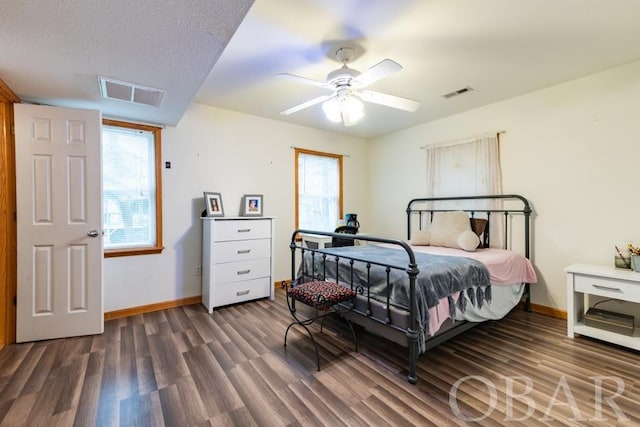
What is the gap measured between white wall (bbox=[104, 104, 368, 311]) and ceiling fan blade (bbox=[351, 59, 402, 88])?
2.04 metres

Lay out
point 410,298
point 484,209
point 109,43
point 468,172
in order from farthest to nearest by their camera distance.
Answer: point 468,172 < point 484,209 < point 410,298 < point 109,43

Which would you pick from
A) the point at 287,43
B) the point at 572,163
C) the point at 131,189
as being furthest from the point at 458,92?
the point at 131,189

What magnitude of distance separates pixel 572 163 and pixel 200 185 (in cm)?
419

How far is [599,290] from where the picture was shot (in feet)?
7.63

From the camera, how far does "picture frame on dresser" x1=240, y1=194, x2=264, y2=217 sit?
3723 mm

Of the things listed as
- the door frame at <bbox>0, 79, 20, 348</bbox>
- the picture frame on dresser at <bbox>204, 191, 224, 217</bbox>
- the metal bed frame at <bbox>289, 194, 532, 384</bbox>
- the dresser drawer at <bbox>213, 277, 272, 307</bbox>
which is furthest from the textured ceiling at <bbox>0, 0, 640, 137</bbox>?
the dresser drawer at <bbox>213, 277, 272, 307</bbox>

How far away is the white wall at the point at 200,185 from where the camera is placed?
310 cm

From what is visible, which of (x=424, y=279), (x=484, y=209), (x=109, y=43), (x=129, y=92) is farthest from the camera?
(x=484, y=209)

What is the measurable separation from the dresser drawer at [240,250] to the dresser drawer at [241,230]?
6cm

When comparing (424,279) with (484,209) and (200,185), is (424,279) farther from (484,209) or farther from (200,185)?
(200,185)

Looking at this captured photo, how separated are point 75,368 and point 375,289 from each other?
228cm

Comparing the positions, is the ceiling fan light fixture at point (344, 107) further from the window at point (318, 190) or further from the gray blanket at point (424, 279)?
the window at point (318, 190)

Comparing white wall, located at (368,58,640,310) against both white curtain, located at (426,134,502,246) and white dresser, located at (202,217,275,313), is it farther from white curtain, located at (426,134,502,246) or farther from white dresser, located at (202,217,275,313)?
white dresser, located at (202,217,275,313)

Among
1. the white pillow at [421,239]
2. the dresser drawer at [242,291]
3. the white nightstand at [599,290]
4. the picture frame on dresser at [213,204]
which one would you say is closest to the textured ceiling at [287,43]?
the picture frame on dresser at [213,204]
